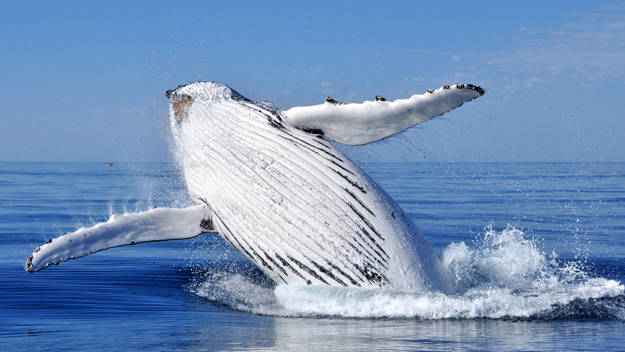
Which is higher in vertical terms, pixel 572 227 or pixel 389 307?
pixel 572 227

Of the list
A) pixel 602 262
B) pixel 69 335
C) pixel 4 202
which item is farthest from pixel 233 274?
pixel 4 202

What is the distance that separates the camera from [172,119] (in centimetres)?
788

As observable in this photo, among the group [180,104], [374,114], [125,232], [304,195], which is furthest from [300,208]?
[125,232]

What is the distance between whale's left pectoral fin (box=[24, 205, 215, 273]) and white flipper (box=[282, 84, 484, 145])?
5.77ft

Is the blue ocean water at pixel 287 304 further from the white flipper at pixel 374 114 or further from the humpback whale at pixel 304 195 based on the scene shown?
the white flipper at pixel 374 114

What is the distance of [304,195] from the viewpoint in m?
6.81

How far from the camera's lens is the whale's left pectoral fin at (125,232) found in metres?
7.22

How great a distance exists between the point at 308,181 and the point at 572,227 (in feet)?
36.1

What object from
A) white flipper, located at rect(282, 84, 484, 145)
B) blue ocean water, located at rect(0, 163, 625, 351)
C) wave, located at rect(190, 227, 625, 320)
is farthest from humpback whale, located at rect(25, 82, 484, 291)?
blue ocean water, located at rect(0, 163, 625, 351)

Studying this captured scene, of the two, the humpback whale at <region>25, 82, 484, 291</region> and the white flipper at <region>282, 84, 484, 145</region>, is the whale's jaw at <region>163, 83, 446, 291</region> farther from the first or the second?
the white flipper at <region>282, 84, 484, 145</region>

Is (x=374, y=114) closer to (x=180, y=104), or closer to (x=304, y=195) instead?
(x=304, y=195)

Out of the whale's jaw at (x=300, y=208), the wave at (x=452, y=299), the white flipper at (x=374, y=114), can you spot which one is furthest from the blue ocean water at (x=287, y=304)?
the white flipper at (x=374, y=114)

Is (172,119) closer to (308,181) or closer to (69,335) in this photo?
(308,181)

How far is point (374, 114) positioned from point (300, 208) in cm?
121
